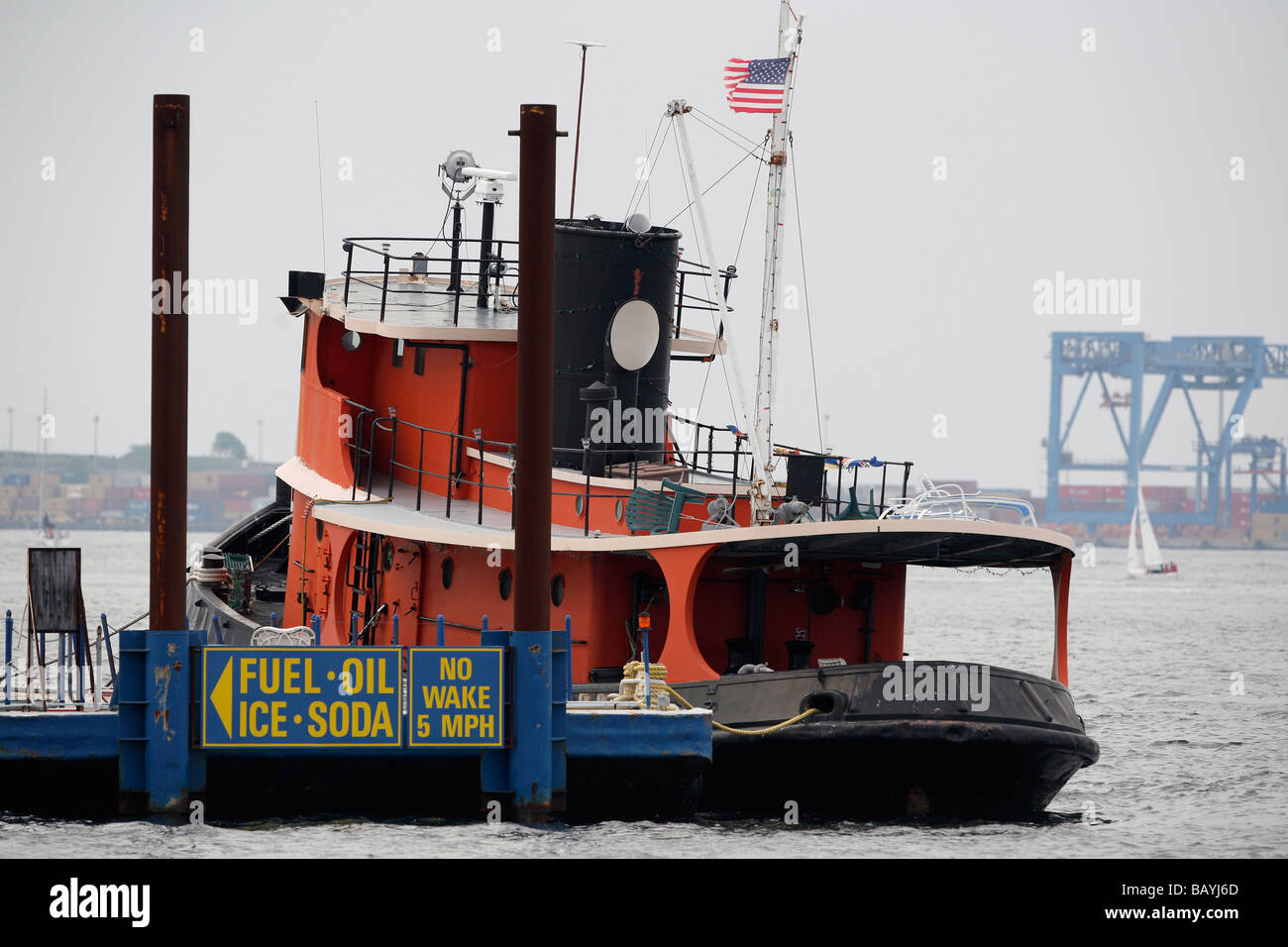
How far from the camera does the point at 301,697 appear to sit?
17.7 m

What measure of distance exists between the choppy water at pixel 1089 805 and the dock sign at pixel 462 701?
3.32 ft

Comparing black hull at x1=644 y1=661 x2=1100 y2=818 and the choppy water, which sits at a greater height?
black hull at x1=644 y1=661 x2=1100 y2=818

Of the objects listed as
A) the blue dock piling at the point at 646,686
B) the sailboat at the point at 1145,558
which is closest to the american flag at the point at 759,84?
the blue dock piling at the point at 646,686

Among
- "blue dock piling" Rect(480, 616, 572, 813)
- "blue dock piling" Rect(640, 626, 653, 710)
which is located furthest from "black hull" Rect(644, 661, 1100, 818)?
"blue dock piling" Rect(480, 616, 572, 813)

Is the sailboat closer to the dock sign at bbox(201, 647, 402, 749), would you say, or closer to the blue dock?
the blue dock

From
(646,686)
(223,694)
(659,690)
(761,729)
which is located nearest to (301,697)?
(223,694)

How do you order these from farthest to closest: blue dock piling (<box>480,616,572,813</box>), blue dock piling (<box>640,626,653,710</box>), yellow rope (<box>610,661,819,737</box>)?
yellow rope (<box>610,661,819,737</box>), blue dock piling (<box>640,626,653,710</box>), blue dock piling (<box>480,616,572,813</box>)

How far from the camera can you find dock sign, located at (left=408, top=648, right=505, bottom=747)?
58.0ft

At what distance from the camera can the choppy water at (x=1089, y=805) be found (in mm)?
17828

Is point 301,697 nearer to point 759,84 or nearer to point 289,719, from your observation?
point 289,719

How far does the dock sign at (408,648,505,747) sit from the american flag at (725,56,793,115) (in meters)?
8.14

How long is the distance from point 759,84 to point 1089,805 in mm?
10265

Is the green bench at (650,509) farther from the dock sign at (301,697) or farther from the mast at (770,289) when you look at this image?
the dock sign at (301,697)
